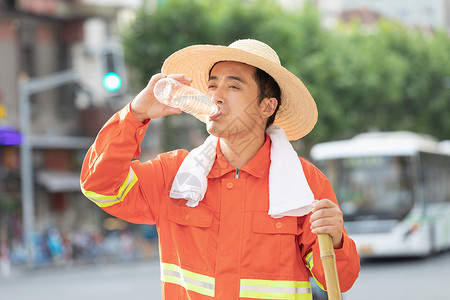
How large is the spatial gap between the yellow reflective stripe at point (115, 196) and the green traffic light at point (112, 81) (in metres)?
13.6

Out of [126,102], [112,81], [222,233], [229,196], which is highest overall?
[126,102]

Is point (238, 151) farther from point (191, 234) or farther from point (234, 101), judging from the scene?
point (191, 234)

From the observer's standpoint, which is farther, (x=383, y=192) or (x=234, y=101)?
(x=383, y=192)

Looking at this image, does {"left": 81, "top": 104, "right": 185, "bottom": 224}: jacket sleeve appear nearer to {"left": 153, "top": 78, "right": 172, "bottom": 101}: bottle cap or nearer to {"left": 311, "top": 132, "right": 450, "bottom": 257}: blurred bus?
{"left": 153, "top": 78, "right": 172, "bottom": 101}: bottle cap

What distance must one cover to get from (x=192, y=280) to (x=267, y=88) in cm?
98

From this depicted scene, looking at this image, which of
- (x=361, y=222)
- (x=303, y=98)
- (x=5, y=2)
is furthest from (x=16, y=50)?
(x=303, y=98)

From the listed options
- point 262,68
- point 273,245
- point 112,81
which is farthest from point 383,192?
point 273,245

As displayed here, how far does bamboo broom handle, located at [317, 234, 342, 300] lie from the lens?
9.81ft

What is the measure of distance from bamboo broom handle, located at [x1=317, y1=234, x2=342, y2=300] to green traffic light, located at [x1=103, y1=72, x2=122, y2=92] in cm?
1399

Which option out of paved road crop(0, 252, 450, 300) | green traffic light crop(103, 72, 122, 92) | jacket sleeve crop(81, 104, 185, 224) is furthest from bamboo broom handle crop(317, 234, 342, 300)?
green traffic light crop(103, 72, 122, 92)

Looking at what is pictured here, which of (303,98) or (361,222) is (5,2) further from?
(303,98)

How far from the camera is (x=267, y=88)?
3613mm

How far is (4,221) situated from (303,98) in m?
24.3

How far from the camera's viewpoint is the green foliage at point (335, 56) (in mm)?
27125
